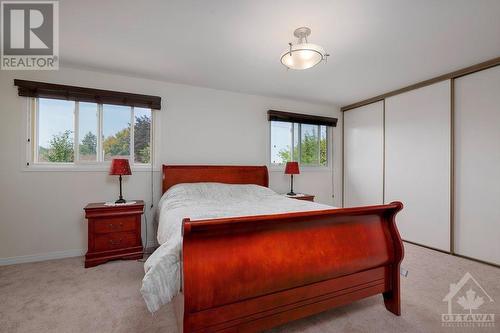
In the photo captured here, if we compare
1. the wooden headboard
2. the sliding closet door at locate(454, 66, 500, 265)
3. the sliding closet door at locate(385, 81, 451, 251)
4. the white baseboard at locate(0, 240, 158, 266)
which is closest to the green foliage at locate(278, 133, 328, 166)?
the wooden headboard

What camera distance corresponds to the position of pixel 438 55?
8.44 feet

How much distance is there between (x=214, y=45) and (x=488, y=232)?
3.77 metres

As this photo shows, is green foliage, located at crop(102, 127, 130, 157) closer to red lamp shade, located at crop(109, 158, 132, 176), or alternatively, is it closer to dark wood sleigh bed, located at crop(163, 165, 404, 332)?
red lamp shade, located at crop(109, 158, 132, 176)

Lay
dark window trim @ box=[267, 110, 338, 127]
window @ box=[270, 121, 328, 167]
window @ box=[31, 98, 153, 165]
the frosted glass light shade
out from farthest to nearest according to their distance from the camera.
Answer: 1. window @ box=[270, 121, 328, 167]
2. dark window trim @ box=[267, 110, 338, 127]
3. window @ box=[31, 98, 153, 165]
4. the frosted glass light shade

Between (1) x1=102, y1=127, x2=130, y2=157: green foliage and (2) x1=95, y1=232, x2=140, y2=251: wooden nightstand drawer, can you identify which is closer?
(2) x1=95, y1=232, x2=140, y2=251: wooden nightstand drawer

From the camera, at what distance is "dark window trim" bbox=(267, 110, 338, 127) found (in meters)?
4.04

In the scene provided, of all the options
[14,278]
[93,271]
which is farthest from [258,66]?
[14,278]

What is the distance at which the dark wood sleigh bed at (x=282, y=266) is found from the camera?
48.8 inches

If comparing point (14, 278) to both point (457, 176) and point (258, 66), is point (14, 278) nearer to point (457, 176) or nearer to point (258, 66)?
point (258, 66)

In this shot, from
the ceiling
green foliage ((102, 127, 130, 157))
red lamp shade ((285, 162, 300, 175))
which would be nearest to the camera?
the ceiling

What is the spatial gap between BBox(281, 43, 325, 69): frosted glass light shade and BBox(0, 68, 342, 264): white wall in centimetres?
183

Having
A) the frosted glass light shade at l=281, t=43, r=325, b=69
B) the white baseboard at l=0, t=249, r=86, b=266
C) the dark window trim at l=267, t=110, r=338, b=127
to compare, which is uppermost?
the frosted glass light shade at l=281, t=43, r=325, b=69

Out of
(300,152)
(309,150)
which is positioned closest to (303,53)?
(300,152)

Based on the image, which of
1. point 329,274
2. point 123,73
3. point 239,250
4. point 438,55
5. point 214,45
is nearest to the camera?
point 239,250
